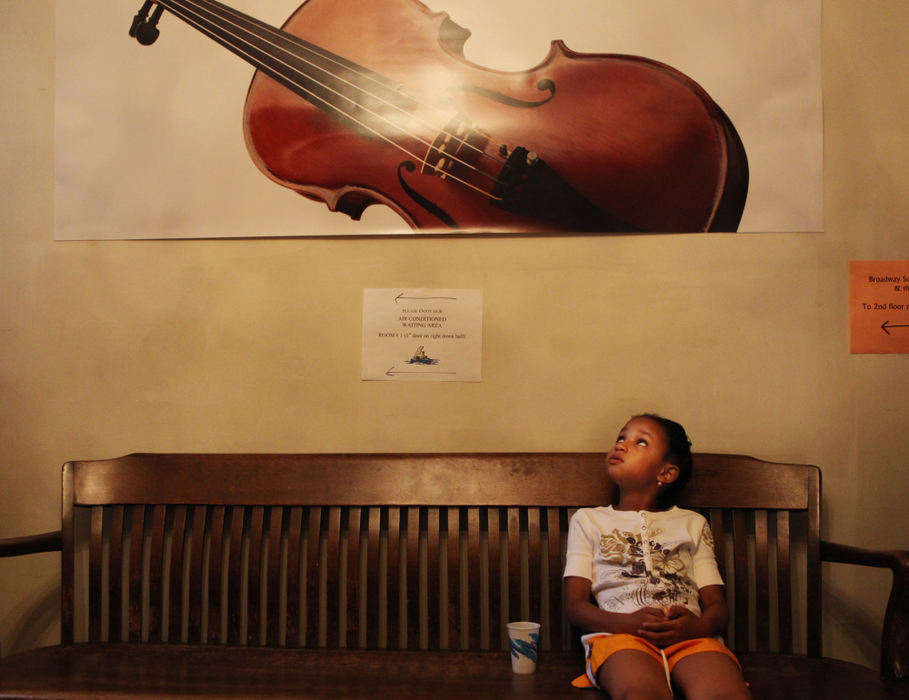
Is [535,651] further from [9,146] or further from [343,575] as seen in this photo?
[9,146]

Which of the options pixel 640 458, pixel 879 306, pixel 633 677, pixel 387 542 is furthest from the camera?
pixel 879 306

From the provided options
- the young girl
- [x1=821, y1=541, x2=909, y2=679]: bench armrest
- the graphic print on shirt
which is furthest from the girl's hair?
[x1=821, y1=541, x2=909, y2=679]: bench armrest

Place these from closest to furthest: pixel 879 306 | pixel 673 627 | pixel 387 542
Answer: pixel 673 627
pixel 387 542
pixel 879 306

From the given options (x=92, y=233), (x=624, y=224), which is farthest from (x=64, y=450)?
(x=624, y=224)

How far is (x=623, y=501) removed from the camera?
1886 millimetres

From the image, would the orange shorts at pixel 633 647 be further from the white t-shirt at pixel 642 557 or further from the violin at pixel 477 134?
the violin at pixel 477 134

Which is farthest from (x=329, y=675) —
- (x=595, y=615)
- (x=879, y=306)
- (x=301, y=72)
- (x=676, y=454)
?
(x=879, y=306)

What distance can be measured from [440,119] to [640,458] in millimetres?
1066

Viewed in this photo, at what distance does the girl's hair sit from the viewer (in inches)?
74.6

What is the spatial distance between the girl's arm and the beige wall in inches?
18.9

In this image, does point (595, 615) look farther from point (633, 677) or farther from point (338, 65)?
point (338, 65)

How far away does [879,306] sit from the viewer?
216 cm

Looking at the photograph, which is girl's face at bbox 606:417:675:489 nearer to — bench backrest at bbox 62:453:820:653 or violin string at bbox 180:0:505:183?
bench backrest at bbox 62:453:820:653

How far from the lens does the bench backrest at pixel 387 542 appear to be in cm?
195
